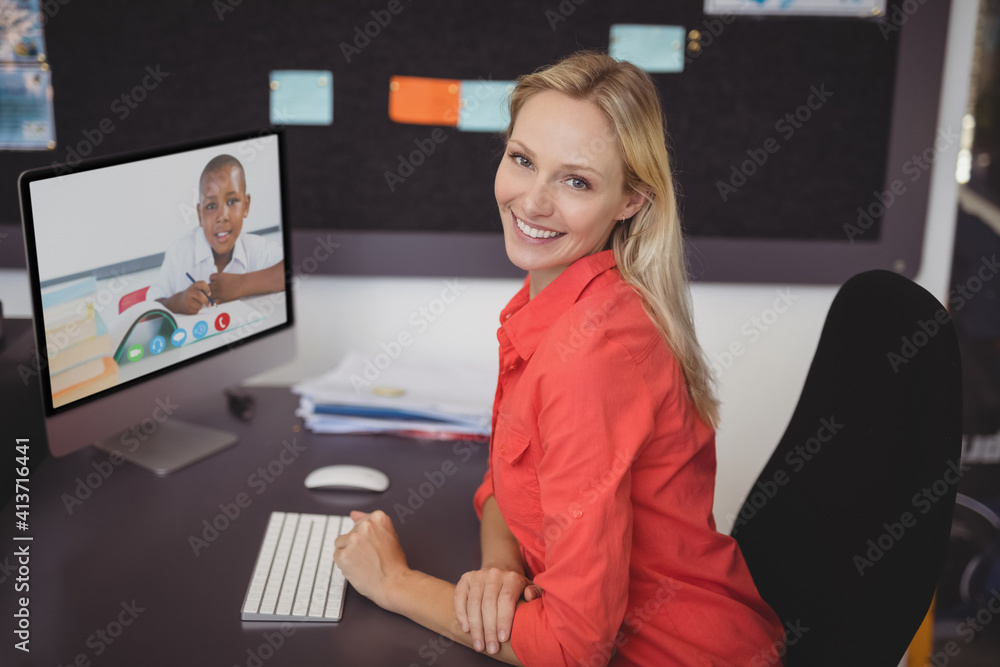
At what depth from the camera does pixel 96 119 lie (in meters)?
1.55

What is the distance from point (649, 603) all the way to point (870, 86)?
1057mm

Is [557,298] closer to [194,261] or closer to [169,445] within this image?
[194,261]

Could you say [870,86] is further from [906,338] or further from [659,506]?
[659,506]

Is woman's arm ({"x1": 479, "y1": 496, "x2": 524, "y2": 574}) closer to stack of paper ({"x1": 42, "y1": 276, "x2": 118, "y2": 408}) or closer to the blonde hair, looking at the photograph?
the blonde hair

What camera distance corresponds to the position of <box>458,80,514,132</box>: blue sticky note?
5.08ft

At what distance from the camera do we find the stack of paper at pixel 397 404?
1.38m

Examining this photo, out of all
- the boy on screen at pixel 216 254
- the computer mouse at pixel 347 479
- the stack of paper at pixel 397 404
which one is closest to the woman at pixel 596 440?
the computer mouse at pixel 347 479

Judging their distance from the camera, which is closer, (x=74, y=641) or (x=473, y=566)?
(x=74, y=641)

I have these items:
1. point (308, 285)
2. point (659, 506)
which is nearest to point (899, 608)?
point (659, 506)

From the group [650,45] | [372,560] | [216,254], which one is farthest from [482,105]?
[372,560]

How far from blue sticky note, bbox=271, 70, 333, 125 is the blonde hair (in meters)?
0.63

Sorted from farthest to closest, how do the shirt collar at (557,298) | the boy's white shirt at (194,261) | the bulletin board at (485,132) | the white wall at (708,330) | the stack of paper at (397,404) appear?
the white wall at (708,330), the bulletin board at (485,132), the stack of paper at (397,404), the boy's white shirt at (194,261), the shirt collar at (557,298)

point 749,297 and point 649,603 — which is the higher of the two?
point 749,297

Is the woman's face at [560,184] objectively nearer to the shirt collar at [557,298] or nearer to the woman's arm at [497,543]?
the shirt collar at [557,298]
